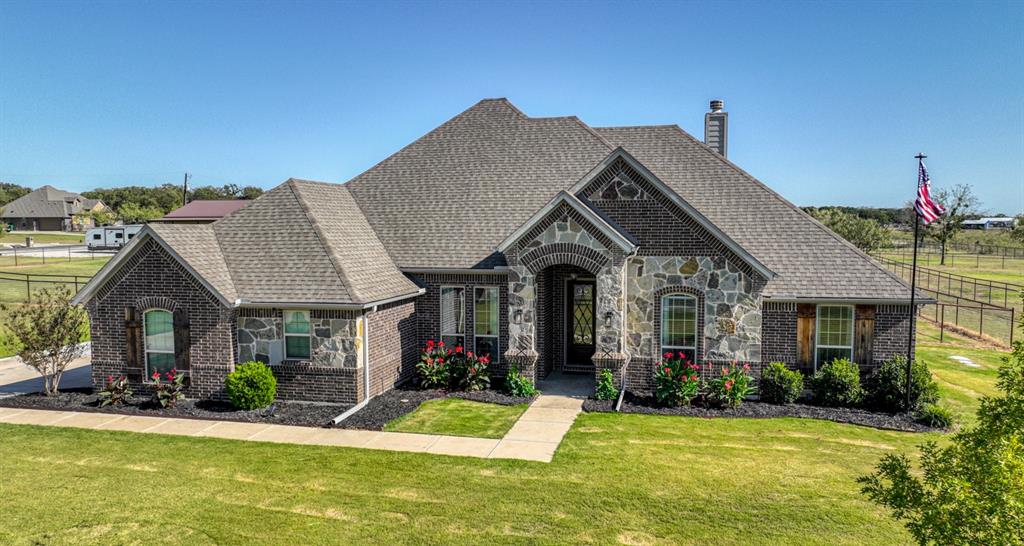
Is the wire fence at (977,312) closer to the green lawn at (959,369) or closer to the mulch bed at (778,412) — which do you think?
the green lawn at (959,369)

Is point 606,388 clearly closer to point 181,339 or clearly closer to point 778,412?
point 778,412

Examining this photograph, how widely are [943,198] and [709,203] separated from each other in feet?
226

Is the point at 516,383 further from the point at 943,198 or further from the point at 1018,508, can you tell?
the point at 943,198

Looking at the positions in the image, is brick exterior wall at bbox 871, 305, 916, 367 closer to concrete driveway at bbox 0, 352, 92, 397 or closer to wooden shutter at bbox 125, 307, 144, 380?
wooden shutter at bbox 125, 307, 144, 380

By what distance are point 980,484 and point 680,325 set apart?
11.4 m

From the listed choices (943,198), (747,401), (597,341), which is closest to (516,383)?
(597,341)

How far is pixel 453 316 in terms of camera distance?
18562 millimetres

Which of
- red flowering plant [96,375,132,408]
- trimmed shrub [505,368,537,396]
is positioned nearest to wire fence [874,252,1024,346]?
trimmed shrub [505,368,537,396]

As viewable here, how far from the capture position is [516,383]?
54.5 feet

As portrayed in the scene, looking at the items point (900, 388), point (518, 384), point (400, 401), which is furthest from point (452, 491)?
point (900, 388)

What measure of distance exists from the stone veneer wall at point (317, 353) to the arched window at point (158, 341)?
1.77m

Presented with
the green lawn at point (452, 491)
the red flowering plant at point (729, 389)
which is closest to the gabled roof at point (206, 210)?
the green lawn at point (452, 491)

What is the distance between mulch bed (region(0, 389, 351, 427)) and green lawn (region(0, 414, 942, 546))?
4.78 feet

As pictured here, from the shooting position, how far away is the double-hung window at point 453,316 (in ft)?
60.6
